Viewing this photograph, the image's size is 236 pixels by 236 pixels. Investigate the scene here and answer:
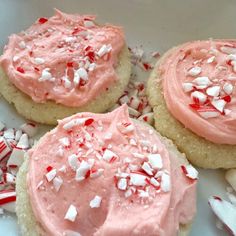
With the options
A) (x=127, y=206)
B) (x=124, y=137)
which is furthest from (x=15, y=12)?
(x=127, y=206)

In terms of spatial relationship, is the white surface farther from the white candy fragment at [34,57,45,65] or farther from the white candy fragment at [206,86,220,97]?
the white candy fragment at [206,86,220,97]

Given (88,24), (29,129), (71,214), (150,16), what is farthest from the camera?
(150,16)

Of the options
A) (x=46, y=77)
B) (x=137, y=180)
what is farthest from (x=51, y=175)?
(x=46, y=77)

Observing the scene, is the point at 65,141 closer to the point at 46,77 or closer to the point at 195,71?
the point at 46,77

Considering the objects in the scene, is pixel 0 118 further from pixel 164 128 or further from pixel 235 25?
pixel 235 25

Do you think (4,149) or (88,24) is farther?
(88,24)

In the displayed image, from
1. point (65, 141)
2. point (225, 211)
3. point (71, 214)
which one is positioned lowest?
point (225, 211)

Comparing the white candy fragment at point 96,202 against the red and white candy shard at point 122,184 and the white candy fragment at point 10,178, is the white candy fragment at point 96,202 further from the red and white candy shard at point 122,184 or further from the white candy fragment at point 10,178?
the white candy fragment at point 10,178
